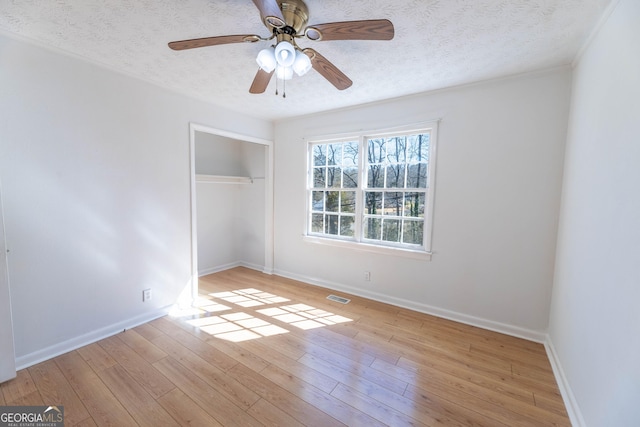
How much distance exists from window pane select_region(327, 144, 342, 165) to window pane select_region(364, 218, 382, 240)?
0.94 m

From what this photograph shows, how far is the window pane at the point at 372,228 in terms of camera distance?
3.19 m

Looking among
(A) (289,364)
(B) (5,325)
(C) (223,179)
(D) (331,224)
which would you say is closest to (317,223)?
(D) (331,224)

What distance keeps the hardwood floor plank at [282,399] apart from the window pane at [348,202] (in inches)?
86.1

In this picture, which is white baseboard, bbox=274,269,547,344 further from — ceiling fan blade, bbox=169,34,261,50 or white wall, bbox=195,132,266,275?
ceiling fan blade, bbox=169,34,261,50

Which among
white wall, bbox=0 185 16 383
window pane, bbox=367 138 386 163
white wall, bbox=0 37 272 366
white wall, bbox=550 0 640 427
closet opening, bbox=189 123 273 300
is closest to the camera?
white wall, bbox=550 0 640 427

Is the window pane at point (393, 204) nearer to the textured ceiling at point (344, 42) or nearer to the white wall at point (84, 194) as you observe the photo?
the textured ceiling at point (344, 42)

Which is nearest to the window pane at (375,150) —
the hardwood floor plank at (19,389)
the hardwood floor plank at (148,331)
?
the hardwood floor plank at (148,331)

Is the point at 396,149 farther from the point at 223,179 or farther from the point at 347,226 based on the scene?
the point at 223,179

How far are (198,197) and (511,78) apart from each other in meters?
4.23

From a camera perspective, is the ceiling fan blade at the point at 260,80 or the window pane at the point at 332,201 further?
the window pane at the point at 332,201

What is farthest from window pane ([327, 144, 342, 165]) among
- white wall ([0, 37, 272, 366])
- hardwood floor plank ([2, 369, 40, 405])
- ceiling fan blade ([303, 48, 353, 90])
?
hardwood floor plank ([2, 369, 40, 405])

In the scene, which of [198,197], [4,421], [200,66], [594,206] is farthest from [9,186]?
[594,206]

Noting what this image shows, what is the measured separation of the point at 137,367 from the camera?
191 centimetres

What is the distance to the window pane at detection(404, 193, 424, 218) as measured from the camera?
9.44 ft
